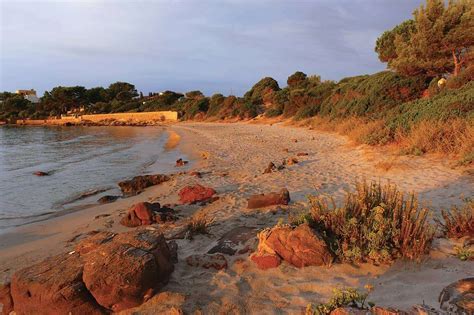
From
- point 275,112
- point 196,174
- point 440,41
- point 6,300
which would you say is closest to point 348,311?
point 6,300

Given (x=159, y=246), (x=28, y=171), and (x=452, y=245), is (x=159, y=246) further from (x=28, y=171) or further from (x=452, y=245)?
(x=28, y=171)

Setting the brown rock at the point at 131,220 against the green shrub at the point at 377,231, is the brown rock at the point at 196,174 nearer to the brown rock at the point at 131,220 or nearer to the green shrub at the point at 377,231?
the brown rock at the point at 131,220

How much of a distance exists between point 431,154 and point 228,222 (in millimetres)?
6984

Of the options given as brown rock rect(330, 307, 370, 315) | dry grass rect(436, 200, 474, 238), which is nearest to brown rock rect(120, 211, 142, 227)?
brown rock rect(330, 307, 370, 315)

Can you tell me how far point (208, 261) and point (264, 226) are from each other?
1.64 metres

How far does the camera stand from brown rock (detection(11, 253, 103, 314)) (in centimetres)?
328

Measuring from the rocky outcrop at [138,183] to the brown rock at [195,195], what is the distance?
88.6 inches

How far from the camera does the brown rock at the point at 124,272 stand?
336 cm

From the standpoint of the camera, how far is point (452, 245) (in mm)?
4172

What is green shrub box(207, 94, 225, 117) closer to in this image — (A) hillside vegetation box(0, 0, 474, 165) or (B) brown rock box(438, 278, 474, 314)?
(A) hillside vegetation box(0, 0, 474, 165)

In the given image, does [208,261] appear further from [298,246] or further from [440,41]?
[440,41]

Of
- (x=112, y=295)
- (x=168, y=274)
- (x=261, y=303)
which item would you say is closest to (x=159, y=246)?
(x=168, y=274)

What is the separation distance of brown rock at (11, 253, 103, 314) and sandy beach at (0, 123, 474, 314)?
23.3 inches

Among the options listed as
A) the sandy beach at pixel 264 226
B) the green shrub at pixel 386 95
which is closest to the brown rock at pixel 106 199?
the sandy beach at pixel 264 226
